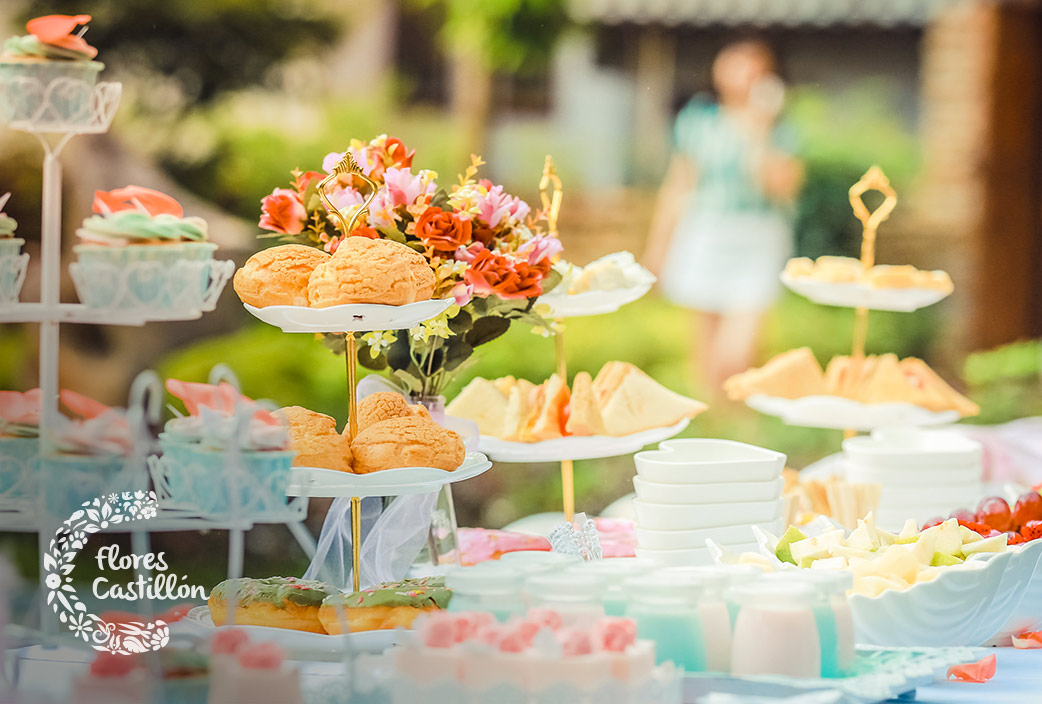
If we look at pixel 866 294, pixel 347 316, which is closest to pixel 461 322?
pixel 347 316

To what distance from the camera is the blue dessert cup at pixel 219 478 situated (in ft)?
5.26

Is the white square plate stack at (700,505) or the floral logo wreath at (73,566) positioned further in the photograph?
the white square plate stack at (700,505)

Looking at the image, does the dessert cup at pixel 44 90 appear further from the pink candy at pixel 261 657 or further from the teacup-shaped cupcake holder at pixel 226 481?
the pink candy at pixel 261 657

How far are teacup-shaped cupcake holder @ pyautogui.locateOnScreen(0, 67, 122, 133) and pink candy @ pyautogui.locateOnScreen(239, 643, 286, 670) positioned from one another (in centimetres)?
84

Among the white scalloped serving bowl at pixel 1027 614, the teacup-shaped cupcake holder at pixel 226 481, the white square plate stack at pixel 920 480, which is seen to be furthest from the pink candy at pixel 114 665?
the white square plate stack at pixel 920 480

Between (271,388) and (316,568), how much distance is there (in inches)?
139

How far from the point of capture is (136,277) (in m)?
1.77

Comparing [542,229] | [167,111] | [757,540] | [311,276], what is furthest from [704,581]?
[167,111]

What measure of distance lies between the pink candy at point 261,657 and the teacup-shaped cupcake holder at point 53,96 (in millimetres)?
843

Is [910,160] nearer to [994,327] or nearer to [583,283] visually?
[994,327]

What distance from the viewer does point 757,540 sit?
1958 mm

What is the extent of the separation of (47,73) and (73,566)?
736 millimetres

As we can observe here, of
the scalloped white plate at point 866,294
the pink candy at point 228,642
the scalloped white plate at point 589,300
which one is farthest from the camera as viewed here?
the scalloped white plate at point 866,294

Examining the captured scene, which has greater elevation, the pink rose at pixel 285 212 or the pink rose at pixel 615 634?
the pink rose at pixel 285 212
